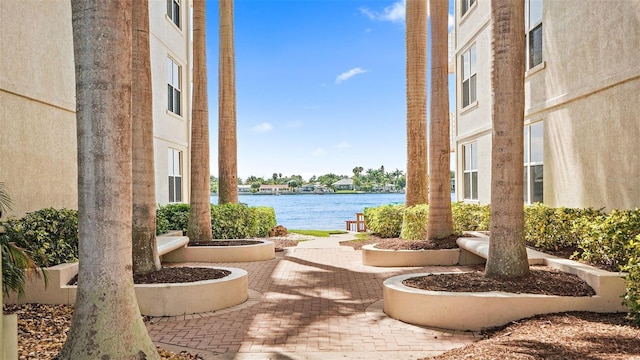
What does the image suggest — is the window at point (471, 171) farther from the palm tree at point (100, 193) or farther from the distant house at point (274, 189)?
the distant house at point (274, 189)

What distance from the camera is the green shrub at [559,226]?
945cm

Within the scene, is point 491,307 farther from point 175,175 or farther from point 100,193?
point 175,175

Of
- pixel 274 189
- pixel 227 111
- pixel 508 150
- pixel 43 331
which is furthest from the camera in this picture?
pixel 274 189

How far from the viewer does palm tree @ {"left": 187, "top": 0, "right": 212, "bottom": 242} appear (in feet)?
46.8

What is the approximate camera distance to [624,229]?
291 inches

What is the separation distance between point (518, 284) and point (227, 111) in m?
11.5

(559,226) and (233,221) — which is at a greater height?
(559,226)

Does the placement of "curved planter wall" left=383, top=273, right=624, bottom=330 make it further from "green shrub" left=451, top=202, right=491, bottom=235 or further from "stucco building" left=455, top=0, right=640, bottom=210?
"green shrub" left=451, top=202, right=491, bottom=235

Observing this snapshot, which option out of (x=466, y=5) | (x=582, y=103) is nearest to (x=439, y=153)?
(x=582, y=103)

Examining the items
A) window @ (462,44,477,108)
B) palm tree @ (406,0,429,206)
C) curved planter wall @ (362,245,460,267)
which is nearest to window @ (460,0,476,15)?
window @ (462,44,477,108)

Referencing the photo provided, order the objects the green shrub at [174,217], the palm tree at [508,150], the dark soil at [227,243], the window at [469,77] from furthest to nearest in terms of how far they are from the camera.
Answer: the window at [469,77] < the green shrub at [174,217] < the dark soil at [227,243] < the palm tree at [508,150]

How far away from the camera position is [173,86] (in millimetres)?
A: 20344

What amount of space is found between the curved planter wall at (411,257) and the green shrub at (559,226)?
1956mm

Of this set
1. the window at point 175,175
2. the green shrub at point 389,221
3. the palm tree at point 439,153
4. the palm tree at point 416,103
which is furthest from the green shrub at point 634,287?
the window at point 175,175
